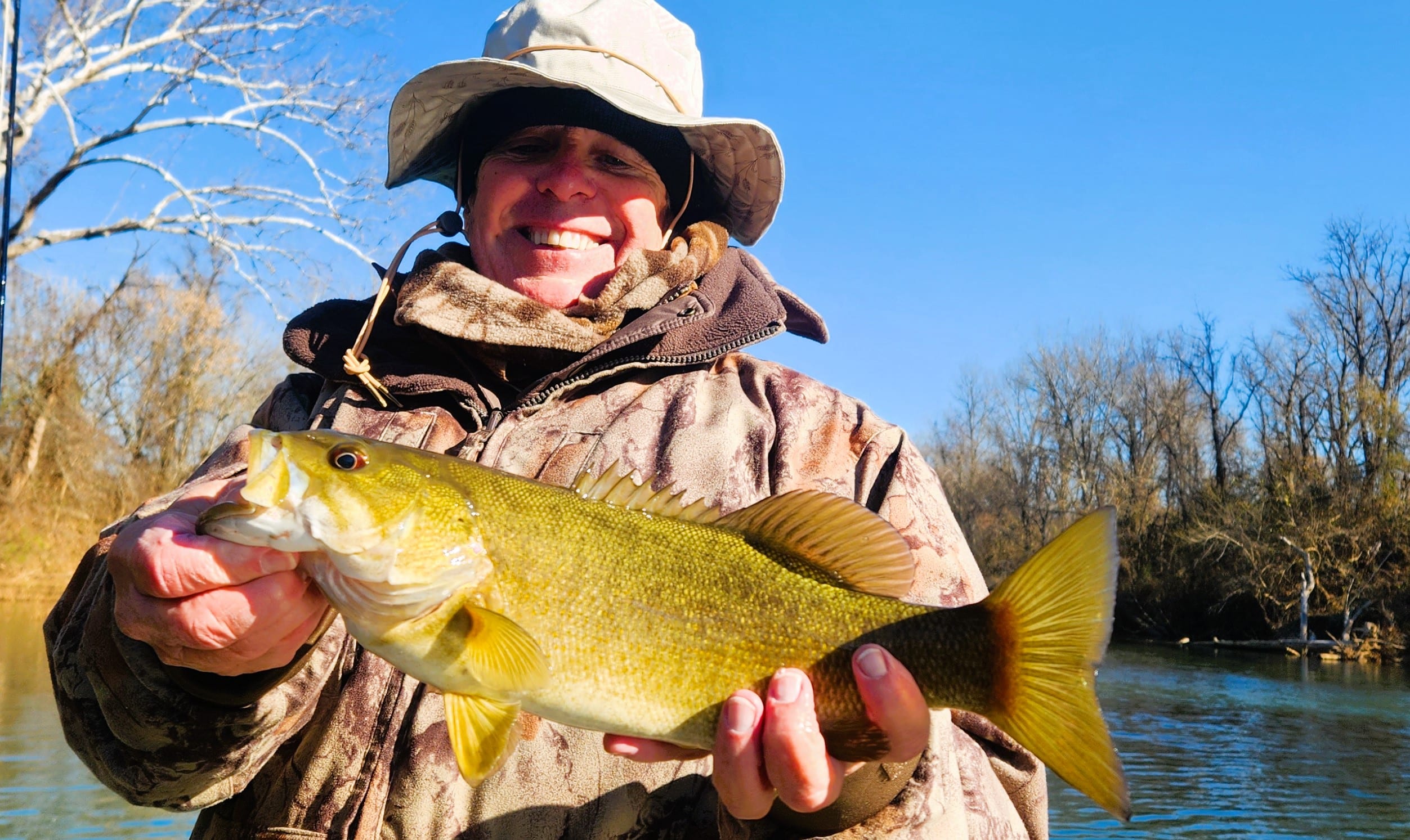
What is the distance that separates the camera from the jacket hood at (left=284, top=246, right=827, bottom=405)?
2.90 m

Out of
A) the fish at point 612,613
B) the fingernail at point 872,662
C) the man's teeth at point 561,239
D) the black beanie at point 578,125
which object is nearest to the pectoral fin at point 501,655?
the fish at point 612,613

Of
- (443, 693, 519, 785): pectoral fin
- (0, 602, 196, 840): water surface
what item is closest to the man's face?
(443, 693, 519, 785): pectoral fin

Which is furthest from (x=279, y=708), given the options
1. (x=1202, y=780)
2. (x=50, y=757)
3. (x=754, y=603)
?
(x=1202, y=780)

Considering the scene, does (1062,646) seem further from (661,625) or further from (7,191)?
(7,191)

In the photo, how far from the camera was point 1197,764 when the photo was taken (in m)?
14.1

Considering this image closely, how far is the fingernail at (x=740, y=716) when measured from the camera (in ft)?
6.29

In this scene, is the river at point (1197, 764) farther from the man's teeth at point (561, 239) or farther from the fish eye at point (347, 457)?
the fish eye at point (347, 457)

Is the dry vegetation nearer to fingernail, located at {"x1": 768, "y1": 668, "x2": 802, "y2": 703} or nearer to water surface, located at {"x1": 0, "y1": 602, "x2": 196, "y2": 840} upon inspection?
water surface, located at {"x1": 0, "y1": 602, "x2": 196, "y2": 840}

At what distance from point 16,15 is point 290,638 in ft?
19.0

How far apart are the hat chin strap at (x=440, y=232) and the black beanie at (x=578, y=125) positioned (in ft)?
0.10

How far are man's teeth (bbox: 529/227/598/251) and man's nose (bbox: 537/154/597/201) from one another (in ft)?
0.33

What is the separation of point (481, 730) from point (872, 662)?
0.74 meters

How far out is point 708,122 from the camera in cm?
321

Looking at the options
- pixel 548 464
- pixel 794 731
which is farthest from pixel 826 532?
pixel 548 464
